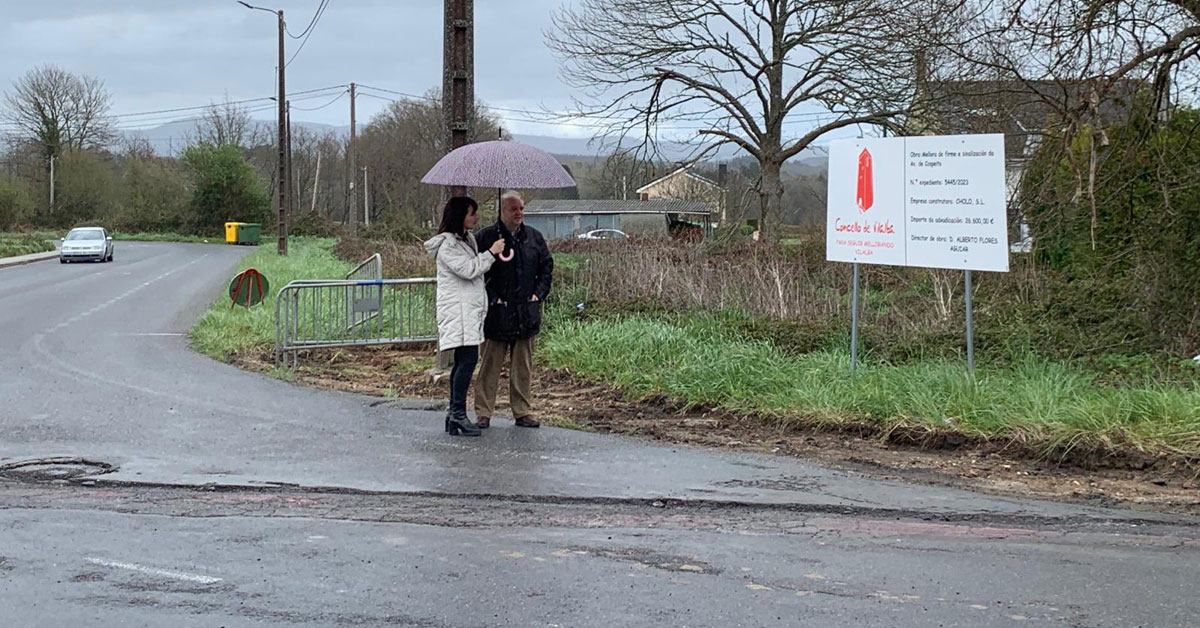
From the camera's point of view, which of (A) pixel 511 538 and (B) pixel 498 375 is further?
(B) pixel 498 375

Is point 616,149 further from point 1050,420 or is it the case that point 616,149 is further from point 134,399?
point 1050,420

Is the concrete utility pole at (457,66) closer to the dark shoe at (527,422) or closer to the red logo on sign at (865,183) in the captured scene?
the dark shoe at (527,422)

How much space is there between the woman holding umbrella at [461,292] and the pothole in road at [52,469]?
2.50 meters

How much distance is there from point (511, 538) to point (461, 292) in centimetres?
313

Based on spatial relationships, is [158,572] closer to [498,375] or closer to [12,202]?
[498,375]

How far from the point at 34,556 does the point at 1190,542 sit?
583 centimetres

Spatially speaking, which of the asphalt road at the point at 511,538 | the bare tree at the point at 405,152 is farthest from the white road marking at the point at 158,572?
the bare tree at the point at 405,152

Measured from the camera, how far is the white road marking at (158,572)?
17.4ft

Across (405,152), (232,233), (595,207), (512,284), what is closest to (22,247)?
(232,233)

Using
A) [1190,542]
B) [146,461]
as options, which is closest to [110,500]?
[146,461]

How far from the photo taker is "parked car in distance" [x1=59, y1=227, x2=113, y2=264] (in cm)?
4325

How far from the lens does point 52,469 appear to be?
7.79 meters

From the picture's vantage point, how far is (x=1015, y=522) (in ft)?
21.0

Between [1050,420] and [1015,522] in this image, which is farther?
[1050,420]
